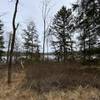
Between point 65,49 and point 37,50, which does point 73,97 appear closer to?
point 65,49

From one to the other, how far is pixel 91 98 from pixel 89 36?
4061cm

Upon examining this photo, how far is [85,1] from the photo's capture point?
2425 cm

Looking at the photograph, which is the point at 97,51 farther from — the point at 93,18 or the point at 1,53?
the point at 1,53

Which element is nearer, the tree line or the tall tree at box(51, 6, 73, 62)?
the tree line

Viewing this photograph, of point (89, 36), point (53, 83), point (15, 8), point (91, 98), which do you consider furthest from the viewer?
point (89, 36)

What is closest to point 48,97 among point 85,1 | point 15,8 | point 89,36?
point 15,8

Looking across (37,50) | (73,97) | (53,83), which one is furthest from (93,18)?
(37,50)

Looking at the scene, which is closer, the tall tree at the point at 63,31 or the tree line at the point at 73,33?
the tree line at the point at 73,33

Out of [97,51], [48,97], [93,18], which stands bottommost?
[48,97]

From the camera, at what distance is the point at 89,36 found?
169 feet

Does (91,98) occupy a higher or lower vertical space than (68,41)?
lower

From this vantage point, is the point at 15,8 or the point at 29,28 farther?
the point at 29,28

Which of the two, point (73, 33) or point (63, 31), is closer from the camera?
point (73, 33)

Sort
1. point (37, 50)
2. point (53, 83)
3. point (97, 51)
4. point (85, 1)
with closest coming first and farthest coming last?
point (53, 83)
point (85, 1)
point (97, 51)
point (37, 50)
